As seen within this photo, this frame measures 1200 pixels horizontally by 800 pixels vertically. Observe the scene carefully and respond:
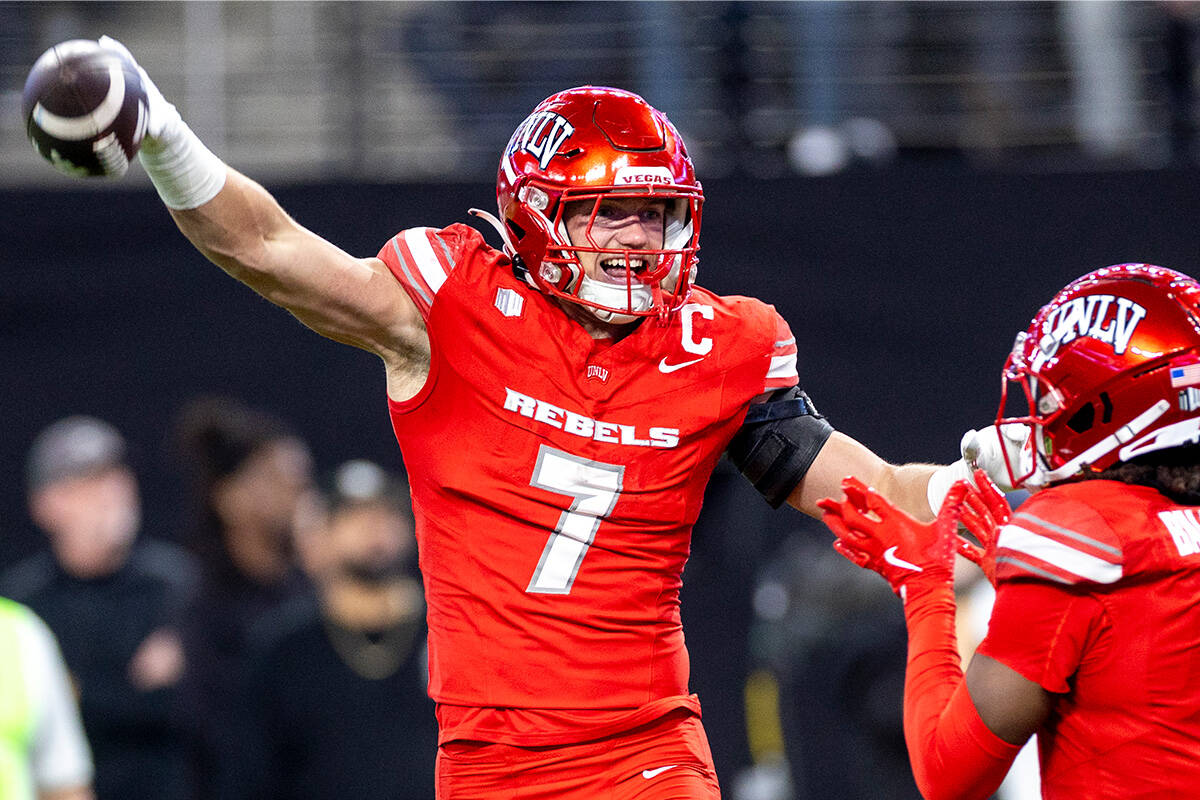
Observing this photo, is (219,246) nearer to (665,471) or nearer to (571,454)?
(571,454)

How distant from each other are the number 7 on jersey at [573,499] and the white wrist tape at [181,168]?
30.2 inches

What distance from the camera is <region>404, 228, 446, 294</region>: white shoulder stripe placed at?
9.55ft

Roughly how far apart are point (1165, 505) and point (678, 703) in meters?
0.98

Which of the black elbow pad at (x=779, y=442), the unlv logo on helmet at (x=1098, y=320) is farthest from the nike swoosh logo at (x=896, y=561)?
the black elbow pad at (x=779, y=442)

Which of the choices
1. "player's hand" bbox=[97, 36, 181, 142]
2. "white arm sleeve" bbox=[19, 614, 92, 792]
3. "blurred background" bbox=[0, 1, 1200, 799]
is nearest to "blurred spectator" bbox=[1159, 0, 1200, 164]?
"blurred background" bbox=[0, 1, 1200, 799]

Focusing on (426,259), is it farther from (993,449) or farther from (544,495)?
(993,449)

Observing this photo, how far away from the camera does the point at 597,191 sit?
2.94m

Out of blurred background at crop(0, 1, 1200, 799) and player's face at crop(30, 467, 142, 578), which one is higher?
blurred background at crop(0, 1, 1200, 799)

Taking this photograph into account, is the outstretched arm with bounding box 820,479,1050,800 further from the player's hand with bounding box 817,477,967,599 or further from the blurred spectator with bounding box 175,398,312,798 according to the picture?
the blurred spectator with bounding box 175,398,312,798

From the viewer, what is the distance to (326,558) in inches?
221

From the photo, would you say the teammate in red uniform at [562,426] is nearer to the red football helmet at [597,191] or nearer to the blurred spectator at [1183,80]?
the red football helmet at [597,191]

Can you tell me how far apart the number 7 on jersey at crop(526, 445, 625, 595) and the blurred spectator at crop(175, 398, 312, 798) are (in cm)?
309

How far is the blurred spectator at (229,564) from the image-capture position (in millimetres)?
5684

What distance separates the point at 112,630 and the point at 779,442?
11.6 ft
